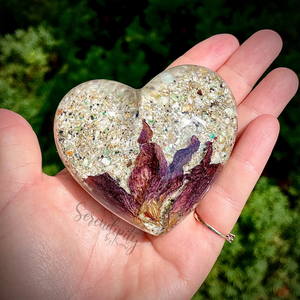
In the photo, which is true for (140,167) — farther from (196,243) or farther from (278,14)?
(278,14)

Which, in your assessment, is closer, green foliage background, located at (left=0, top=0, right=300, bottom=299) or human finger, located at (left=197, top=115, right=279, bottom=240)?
human finger, located at (left=197, top=115, right=279, bottom=240)

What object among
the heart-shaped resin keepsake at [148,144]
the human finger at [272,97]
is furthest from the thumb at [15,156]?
the human finger at [272,97]

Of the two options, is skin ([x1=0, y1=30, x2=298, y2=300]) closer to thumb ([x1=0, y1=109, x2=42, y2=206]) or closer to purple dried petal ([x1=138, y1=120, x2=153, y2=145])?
thumb ([x1=0, y1=109, x2=42, y2=206])

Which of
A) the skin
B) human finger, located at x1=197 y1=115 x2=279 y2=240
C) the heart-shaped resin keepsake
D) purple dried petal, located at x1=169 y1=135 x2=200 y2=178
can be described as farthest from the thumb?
human finger, located at x1=197 y1=115 x2=279 y2=240

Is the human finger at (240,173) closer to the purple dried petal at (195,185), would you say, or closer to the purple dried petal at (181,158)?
the purple dried petal at (195,185)

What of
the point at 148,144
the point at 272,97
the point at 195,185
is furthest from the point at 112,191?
the point at 272,97

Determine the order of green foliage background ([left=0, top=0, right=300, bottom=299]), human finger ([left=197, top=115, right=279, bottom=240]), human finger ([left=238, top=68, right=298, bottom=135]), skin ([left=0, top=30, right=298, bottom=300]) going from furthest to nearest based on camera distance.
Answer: green foliage background ([left=0, top=0, right=300, bottom=299]) < human finger ([left=238, top=68, right=298, bottom=135]) < human finger ([left=197, top=115, right=279, bottom=240]) < skin ([left=0, top=30, right=298, bottom=300])

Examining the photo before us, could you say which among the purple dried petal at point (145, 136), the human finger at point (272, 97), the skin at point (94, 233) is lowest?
the skin at point (94, 233)
